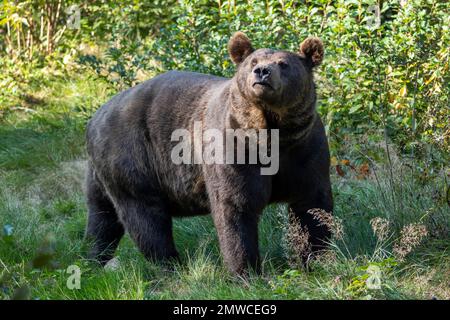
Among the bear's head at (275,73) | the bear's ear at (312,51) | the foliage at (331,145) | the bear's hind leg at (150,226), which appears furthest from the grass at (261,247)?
the bear's ear at (312,51)

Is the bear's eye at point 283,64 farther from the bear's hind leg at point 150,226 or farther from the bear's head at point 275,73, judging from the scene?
the bear's hind leg at point 150,226

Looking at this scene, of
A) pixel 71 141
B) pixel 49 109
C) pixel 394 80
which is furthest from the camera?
pixel 49 109

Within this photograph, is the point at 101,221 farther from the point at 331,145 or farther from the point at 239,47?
the point at 331,145

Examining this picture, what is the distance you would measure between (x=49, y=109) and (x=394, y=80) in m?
5.05

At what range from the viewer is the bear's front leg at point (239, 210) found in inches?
240

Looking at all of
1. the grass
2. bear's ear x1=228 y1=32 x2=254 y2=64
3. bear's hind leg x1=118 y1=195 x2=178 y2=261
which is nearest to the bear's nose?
bear's ear x1=228 y1=32 x2=254 y2=64

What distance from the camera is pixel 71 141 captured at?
10398mm

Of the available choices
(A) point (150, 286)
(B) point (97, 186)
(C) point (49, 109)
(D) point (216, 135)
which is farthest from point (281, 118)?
(C) point (49, 109)

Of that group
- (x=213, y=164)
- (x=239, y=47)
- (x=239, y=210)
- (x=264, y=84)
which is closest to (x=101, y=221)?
(x=213, y=164)

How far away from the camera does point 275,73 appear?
595 cm

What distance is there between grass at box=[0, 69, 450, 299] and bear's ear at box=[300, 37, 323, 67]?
1.20 meters

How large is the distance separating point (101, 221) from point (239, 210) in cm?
189

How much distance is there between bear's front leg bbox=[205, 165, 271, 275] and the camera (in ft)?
20.0
